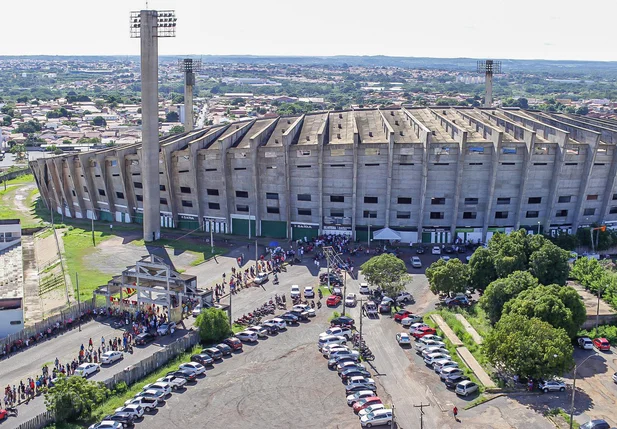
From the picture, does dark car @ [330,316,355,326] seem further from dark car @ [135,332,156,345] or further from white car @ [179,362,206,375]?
dark car @ [135,332,156,345]

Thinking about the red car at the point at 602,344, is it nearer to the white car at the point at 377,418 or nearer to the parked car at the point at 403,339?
the parked car at the point at 403,339

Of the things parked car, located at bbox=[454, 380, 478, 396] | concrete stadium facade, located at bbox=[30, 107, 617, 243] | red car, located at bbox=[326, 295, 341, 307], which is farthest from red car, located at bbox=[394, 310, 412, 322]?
concrete stadium facade, located at bbox=[30, 107, 617, 243]

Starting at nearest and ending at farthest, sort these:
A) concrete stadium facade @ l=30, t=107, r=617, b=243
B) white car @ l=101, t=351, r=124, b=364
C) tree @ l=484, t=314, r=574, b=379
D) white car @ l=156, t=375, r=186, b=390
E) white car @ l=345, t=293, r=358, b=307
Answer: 1. tree @ l=484, t=314, r=574, b=379
2. white car @ l=156, t=375, r=186, b=390
3. white car @ l=101, t=351, r=124, b=364
4. white car @ l=345, t=293, r=358, b=307
5. concrete stadium facade @ l=30, t=107, r=617, b=243

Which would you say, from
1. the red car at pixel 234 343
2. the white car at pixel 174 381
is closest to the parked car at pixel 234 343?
the red car at pixel 234 343

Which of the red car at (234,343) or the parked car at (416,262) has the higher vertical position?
the red car at (234,343)

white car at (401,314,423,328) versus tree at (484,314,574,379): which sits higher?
tree at (484,314,574,379)

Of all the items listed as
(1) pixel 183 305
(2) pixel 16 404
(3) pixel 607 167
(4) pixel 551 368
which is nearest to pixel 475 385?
(4) pixel 551 368

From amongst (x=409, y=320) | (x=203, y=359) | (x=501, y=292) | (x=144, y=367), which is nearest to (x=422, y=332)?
(x=409, y=320)

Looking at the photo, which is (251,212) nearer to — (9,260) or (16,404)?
(9,260)
